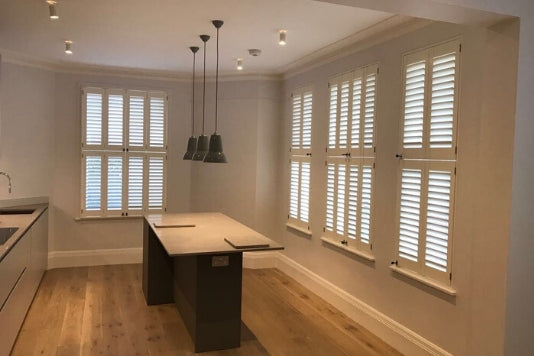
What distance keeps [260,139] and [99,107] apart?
2194 millimetres

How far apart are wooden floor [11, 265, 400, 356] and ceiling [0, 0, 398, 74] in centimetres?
268

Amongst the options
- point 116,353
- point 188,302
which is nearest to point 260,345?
point 188,302

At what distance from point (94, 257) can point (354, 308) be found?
3.72 meters

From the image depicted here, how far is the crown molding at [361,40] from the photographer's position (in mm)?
3594

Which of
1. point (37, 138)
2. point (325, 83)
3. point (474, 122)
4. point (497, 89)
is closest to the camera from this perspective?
point (497, 89)

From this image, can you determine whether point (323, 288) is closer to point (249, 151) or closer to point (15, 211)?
point (249, 151)

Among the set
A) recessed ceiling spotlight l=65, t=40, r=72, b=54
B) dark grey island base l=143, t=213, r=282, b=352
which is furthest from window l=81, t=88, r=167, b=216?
dark grey island base l=143, t=213, r=282, b=352

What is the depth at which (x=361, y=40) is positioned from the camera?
4.19 meters

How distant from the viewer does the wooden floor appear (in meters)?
3.65

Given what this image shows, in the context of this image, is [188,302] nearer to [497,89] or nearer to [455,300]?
[455,300]

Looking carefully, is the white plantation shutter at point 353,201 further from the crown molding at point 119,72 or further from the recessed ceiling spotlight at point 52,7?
the recessed ceiling spotlight at point 52,7

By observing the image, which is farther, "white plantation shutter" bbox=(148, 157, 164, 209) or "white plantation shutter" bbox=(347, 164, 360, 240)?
"white plantation shutter" bbox=(148, 157, 164, 209)

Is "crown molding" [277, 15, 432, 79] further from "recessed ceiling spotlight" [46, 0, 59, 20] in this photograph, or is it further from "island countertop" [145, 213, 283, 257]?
"recessed ceiling spotlight" [46, 0, 59, 20]

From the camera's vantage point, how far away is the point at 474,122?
117 inches
